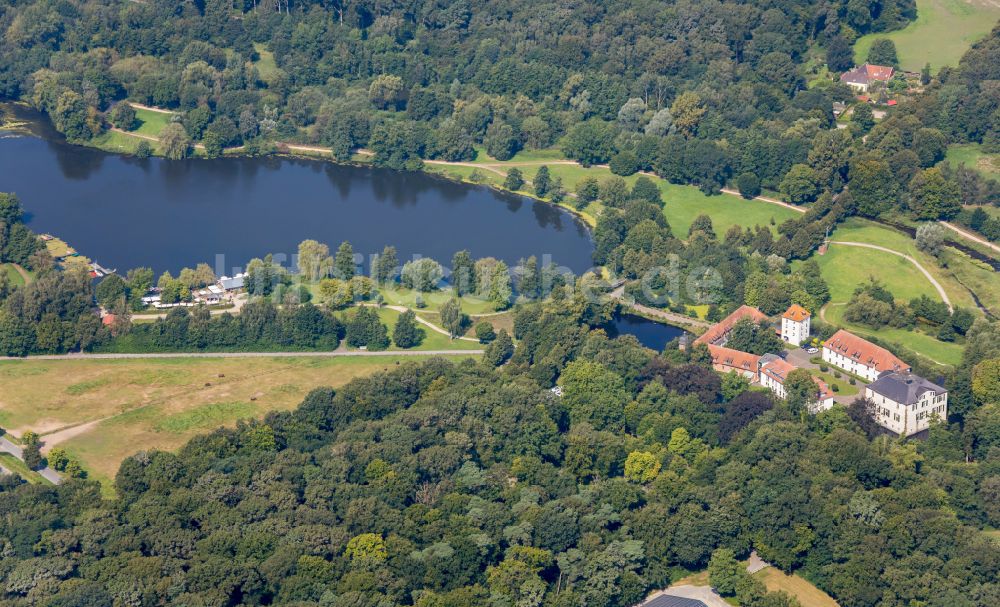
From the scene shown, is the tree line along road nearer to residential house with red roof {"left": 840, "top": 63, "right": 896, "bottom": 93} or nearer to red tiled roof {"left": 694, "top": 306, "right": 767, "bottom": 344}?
red tiled roof {"left": 694, "top": 306, "right": 767, "bottom": 344}

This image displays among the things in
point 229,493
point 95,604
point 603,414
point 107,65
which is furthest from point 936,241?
point 107,65

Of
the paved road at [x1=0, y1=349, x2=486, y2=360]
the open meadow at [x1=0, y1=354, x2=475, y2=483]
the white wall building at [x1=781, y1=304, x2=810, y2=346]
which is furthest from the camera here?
the white wall building at [x1=781, y1=304, x2=810, y2=346]

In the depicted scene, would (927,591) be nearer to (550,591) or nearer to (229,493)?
(550,591)

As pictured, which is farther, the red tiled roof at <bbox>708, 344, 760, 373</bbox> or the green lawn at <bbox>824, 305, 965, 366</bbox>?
the green lawn at <bbox>824, 305, 965, 366</bbox>

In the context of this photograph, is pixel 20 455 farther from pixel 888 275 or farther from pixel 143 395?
pixel 888 275

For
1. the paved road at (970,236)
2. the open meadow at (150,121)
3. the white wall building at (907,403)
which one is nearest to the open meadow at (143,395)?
the white wall building at (907,403)

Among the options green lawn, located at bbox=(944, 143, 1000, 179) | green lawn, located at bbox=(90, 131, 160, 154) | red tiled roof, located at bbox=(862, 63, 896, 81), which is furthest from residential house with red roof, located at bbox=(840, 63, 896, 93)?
A: green lawn, located at bbox=(90, 131, 160, 154)
